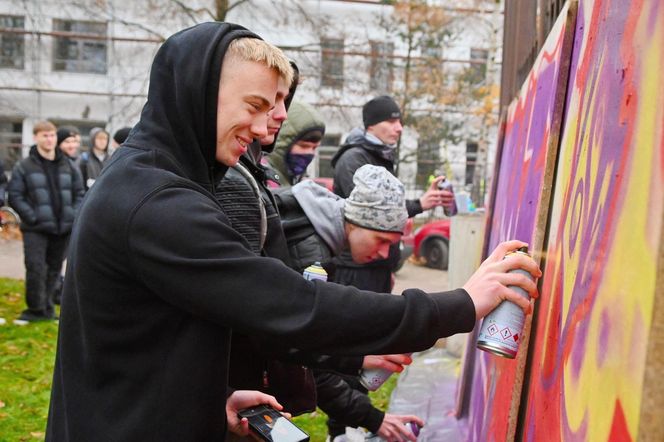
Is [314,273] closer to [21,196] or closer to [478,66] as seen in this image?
[21,196]

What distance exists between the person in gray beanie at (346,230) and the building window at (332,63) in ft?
53.3

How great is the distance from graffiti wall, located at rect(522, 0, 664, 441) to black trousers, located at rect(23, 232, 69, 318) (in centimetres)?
573

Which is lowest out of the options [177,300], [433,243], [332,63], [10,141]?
[433,243]

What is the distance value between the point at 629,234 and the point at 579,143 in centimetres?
58

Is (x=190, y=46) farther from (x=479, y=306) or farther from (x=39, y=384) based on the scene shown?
(x=39, y=384)

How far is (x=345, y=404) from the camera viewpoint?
2711 mm

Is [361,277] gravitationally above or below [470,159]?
above

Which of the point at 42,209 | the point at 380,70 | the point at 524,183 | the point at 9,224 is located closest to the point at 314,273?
the point at 524,183

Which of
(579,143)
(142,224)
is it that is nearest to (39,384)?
(142,224)

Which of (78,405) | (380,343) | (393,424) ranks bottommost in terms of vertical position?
(393,424)

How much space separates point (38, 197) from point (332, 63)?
1530 centimetres

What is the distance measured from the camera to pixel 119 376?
158 centimetres

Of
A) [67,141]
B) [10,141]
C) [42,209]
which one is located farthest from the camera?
[10,141]

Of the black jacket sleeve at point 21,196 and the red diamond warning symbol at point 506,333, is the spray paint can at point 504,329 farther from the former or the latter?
the black jacket sleeve at point 21,196
